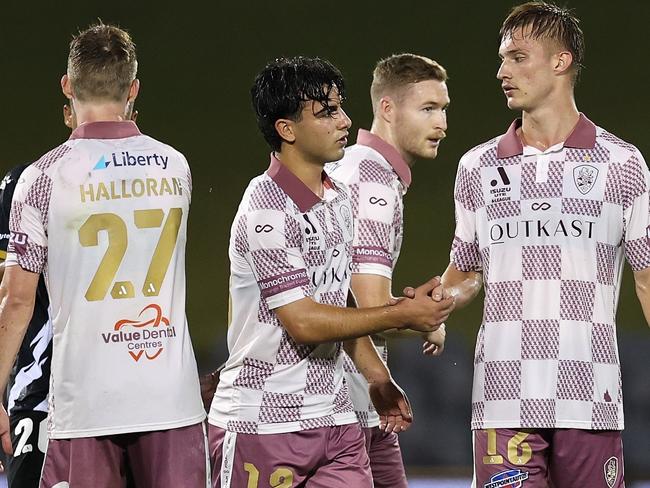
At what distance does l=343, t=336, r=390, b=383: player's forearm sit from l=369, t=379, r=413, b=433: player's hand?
0.02 metres

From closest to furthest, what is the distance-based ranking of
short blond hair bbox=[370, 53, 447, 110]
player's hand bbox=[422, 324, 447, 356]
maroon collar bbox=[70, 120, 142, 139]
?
maroon collar bbox=[70, 120, 142, 139]
player's hand bbox=[422, 324, 447, 356]
short blond hair bbox=[370, 53, 447, 110]

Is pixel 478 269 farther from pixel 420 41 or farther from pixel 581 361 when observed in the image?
pixel 420 41

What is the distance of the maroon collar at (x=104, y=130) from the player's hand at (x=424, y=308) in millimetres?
831

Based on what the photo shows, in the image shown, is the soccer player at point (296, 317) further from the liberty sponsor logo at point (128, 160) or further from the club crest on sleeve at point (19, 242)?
the club crest on sleeve at point (19, 242)

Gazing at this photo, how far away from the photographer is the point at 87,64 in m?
3.05

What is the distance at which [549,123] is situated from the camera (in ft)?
10.8

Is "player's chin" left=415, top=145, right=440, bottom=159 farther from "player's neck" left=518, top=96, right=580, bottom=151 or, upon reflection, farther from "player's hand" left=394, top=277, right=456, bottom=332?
"player's hand" left=394, top=277, right=456, bottom=332

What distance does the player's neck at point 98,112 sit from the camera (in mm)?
3064

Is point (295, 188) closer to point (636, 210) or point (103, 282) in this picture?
point (103, 282)

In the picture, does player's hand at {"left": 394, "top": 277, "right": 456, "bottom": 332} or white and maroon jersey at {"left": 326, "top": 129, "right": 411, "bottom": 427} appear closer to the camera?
player's hand at {"left": 394, "top": 277, "right": 456, "bottom": 332}

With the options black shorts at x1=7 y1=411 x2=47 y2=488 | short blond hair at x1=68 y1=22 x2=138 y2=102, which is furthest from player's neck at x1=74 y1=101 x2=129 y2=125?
black shorts at x1=7 y1=411 x2=47 y2=488

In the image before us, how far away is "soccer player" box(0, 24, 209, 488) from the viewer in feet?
9.63

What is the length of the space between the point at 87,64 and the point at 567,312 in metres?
1.43

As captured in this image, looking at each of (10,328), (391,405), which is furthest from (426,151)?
(10,328)
